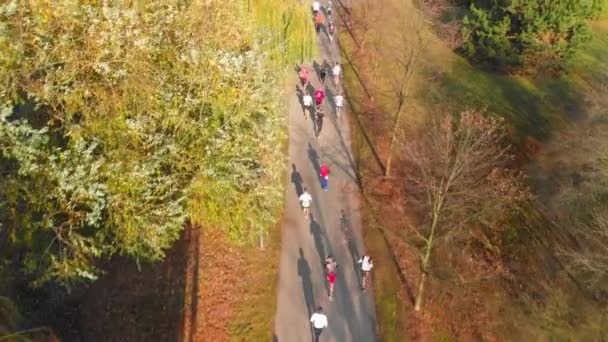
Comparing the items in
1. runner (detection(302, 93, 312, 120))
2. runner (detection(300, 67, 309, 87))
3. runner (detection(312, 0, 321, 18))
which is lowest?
runner (detection(302, 93, 312, 120))

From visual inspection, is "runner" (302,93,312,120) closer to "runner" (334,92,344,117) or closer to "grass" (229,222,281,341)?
"runner" (334,92,344,117)

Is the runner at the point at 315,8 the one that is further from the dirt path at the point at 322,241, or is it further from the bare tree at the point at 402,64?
the dirt path at the point at 322,241

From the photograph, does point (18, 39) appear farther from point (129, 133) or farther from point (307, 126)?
point (307, 126)

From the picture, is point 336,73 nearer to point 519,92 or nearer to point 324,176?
point 324,176

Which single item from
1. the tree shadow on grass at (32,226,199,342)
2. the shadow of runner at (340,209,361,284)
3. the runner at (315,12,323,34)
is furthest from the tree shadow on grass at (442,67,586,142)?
the tree shadow on grass at (32,226,199,342)

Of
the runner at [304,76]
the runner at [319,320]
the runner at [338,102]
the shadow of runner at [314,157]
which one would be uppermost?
the runner at [304,76]

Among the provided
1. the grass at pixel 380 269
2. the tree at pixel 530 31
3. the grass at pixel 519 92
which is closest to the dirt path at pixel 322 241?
the grass at pixel 380 269

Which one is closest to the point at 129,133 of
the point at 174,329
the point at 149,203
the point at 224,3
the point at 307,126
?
the point at 149,203
